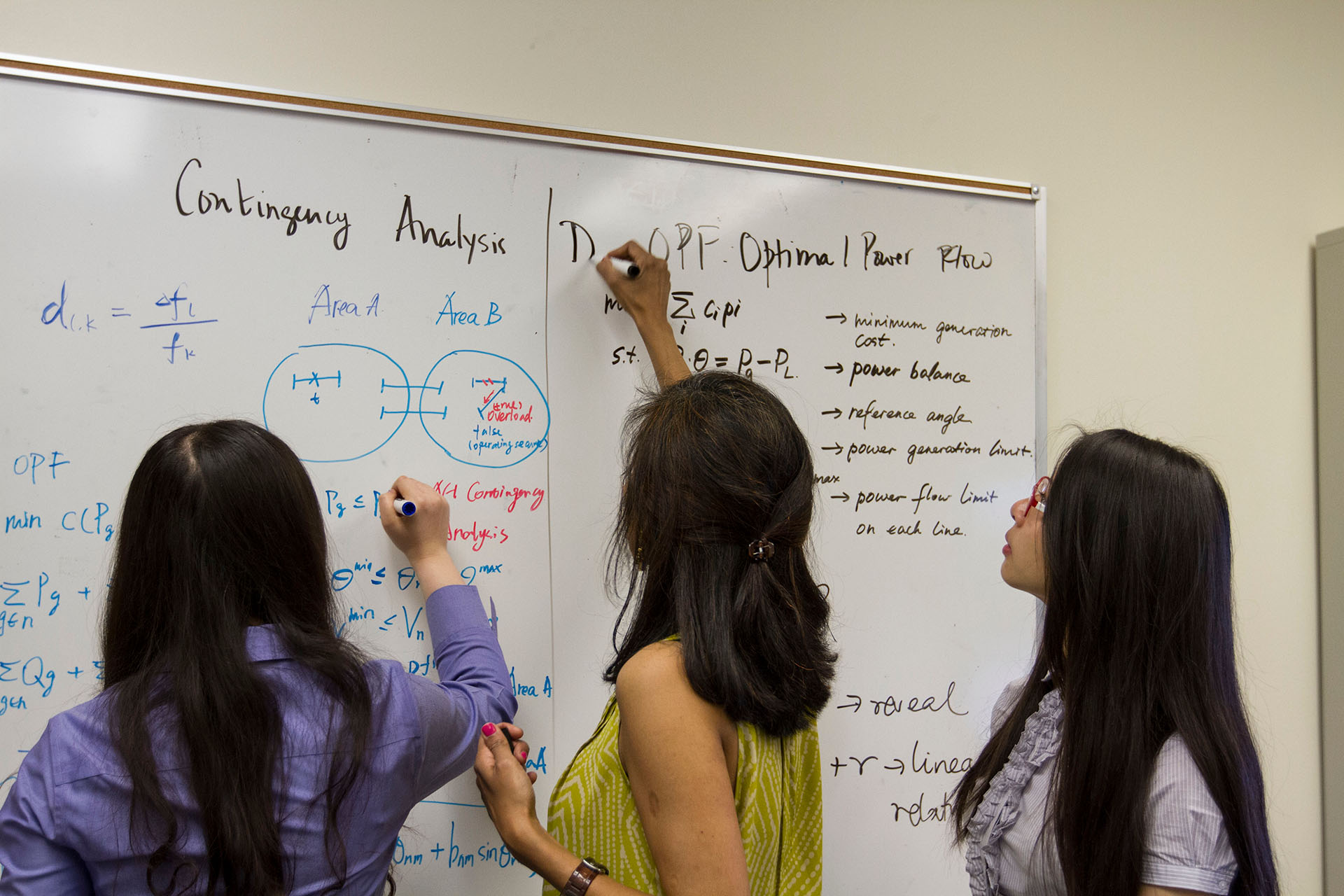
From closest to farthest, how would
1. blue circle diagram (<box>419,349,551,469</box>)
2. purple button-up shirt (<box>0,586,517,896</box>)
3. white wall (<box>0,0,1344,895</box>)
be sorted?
purple button-up shirt (<box>0,586,517,896</box>) < blue circle diagram (<box>419,349,551,469</box>) < white wall (<box>0,0,1344,895</box>)

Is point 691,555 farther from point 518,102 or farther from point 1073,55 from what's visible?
point 1073,55

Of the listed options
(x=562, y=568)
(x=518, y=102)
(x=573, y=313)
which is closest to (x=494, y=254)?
(x=573, y=313)

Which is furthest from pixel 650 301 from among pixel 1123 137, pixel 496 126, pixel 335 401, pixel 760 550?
pixel 1123 137

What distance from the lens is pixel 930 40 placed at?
1.74 m

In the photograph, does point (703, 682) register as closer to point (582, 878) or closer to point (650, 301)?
point (582, 878)

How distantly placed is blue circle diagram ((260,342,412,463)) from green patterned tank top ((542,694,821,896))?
61 centimetres

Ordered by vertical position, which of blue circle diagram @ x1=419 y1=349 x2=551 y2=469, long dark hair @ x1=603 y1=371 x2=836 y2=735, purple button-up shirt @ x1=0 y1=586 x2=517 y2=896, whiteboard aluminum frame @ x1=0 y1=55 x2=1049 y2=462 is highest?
whiteboard aluminum frame @ x1=0 y1=55 x2=1049 y2=462

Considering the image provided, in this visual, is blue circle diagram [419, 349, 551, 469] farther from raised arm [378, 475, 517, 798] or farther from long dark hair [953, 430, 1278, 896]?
long dark hair [953, 430, 1278, 896]

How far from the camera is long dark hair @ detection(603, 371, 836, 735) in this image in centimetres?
98

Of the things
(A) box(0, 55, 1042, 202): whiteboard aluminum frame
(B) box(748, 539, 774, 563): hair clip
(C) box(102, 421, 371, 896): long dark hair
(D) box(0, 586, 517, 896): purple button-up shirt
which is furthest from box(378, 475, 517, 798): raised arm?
(A) box(0, 55, 1042, 202): whiteboard aluminum frame

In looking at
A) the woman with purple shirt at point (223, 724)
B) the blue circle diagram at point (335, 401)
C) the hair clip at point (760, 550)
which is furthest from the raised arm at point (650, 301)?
the woman with purple shirt at point (223, 724)

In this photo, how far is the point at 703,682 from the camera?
951 mm

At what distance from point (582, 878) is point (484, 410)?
734 mm

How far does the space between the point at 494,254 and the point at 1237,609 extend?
1.72m
